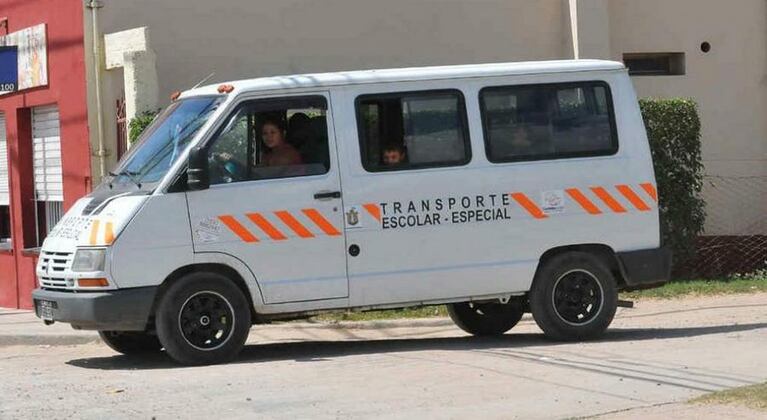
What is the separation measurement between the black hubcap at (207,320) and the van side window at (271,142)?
0.95 metres

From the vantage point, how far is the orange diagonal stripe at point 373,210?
35.0ft

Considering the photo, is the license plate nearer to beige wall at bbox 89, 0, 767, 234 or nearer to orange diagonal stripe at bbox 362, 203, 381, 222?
orange diagonal stripe at bbox 362, 203, 381, 222

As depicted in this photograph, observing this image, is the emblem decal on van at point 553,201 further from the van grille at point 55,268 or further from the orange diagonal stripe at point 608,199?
the van grille at point 55,268

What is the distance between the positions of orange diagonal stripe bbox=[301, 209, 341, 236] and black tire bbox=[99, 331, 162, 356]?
1906 mm

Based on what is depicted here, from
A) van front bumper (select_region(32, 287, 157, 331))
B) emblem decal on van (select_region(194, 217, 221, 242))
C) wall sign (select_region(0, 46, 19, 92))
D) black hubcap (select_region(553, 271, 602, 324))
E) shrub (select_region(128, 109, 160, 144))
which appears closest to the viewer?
van front bumper (select_region(32, 287, 157, 331))

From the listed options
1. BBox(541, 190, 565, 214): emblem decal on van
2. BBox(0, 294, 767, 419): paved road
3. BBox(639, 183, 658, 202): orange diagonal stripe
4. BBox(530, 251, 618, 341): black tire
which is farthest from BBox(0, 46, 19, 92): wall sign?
BBox(639, 183, 658, 202): orange diagonal stripe

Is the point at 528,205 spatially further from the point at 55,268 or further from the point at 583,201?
the point at 55,268

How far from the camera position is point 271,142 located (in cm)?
1059

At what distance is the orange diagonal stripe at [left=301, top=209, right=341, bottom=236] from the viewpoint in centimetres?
1055

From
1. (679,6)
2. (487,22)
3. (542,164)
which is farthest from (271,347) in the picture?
(679,6)

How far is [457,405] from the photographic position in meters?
8.41

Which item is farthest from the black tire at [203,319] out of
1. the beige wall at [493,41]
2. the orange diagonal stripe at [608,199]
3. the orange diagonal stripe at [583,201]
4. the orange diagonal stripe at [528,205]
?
the beige wall at [493,41]

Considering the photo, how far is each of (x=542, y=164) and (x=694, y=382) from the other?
2716mm

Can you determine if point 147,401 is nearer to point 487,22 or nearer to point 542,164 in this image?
point 542,164
